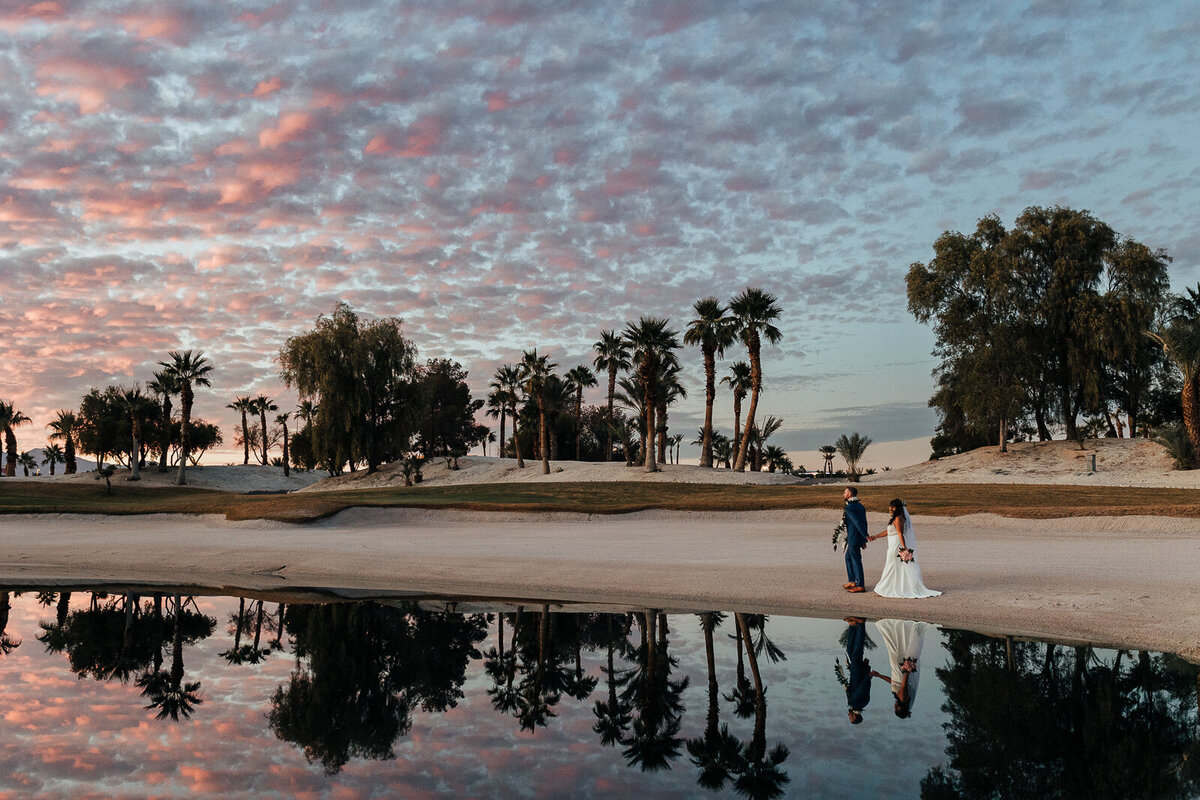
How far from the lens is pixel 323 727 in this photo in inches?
294

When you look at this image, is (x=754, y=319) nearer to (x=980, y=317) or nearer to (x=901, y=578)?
(x=980, y=317)

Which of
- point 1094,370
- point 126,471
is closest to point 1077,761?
point 1094,370

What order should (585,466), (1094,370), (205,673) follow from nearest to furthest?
(205,673)
(1094,370)
(585,466)

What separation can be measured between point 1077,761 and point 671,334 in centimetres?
5140

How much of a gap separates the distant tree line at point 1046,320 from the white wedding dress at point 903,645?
149ft

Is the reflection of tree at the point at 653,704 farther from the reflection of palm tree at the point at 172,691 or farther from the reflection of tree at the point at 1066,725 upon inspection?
the reflection of palm tree at the point at 172,691

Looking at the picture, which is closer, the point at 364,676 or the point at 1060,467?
the point at 364,676

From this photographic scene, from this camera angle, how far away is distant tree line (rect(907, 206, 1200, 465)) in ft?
171

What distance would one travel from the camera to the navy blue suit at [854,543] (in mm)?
14492

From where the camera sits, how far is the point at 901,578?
45.6 feet

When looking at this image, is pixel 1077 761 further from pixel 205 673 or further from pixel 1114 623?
pixel 205 673

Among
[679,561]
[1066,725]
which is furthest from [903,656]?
[679,561]

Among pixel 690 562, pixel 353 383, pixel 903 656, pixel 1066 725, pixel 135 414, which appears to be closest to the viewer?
pixel 1066 725

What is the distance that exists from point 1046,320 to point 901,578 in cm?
4837
